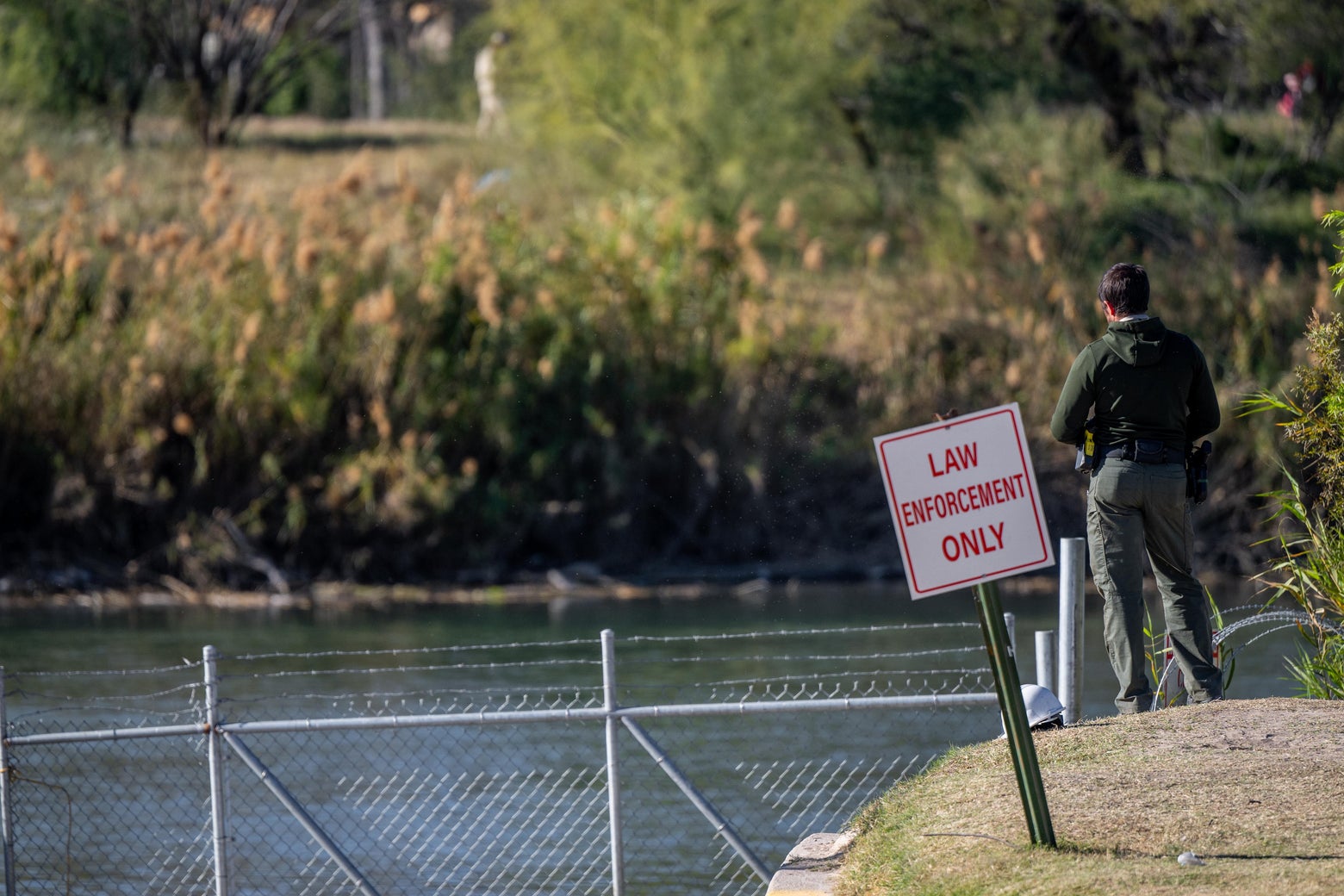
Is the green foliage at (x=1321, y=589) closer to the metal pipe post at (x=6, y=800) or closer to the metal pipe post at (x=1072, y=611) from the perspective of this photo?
the metal pipe post at (x=1072, y=611)

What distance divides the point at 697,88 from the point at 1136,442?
2039cm

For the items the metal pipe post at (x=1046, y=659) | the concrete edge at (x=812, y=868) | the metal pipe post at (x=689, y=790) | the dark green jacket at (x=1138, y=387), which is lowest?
the concrete edge at (x=812, y=868)

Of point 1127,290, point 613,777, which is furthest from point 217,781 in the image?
point 1127,290

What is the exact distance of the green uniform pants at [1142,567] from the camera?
24.7 feet

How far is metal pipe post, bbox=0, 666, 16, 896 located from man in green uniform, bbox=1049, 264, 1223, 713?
4.70 metres

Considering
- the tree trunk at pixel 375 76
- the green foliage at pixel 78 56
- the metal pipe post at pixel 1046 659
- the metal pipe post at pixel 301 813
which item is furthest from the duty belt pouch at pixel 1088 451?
the tree trunk at pixel 375 76

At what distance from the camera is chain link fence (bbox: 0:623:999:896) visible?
24.5ft

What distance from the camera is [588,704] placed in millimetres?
12570

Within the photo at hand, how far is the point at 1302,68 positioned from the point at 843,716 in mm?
16571

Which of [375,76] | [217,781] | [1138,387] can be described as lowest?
[217,781]

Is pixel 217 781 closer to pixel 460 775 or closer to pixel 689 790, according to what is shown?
pixel 689 790

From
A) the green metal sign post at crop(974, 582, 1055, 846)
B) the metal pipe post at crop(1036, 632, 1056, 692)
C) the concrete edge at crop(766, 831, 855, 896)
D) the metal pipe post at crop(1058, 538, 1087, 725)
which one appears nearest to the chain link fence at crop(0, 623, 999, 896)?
the concrete edge at crop(766, 831, 855, 896)

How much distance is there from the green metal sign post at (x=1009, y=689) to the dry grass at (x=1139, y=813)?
0.87 feet

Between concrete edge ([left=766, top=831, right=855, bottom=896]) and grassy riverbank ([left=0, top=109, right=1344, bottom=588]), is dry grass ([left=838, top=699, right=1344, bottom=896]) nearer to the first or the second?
concrete edge ([left=766, top=831, right=855, bottom=896])
